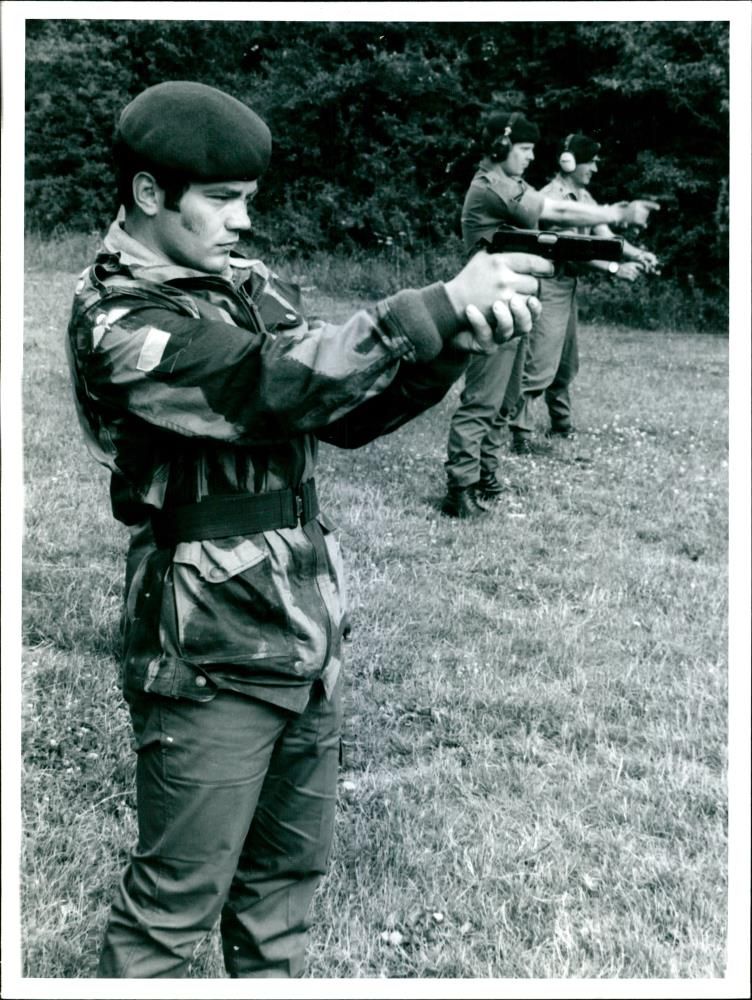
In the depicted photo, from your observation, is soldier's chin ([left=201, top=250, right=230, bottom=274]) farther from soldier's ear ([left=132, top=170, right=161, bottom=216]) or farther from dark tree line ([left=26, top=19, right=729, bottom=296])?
dark tree line ([left=26, top=19, right=729, bottom=296])

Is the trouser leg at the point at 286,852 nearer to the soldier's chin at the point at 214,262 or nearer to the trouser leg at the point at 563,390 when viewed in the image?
the soldier's chin at the point at 214,262

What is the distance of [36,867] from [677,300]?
45.2 feet

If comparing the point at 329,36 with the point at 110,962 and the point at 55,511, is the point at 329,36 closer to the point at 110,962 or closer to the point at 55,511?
the point at 55,511

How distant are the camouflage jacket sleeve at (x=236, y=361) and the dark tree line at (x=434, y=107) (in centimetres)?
1312

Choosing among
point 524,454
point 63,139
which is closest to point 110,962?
point 524,454

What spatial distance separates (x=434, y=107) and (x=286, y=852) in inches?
618

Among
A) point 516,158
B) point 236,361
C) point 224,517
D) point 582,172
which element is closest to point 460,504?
point 516,158

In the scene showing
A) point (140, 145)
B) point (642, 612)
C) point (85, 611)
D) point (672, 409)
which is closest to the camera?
point (140, 145)

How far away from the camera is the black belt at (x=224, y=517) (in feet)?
6.86

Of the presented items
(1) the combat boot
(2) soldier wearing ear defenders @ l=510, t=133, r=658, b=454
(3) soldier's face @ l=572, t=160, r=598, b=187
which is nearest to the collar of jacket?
(1) the combat boot

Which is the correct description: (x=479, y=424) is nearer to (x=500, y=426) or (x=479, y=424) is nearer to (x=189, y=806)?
(x=500, y=426)

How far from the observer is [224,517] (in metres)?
2.09

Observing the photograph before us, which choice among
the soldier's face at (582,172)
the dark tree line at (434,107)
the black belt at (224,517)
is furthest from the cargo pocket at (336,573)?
the dark tree line at (434,107)

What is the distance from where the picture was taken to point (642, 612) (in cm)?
493
